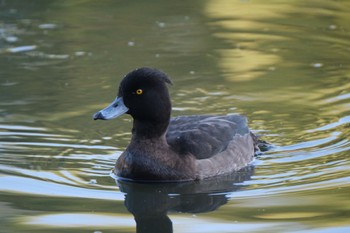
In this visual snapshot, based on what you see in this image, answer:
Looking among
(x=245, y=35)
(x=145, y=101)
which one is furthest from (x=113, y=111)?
(x=245, y=35)

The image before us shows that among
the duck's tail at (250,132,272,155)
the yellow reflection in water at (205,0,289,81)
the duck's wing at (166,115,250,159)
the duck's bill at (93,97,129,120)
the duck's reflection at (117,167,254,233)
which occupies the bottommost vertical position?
the duck's reflection at (117,167,254,233)

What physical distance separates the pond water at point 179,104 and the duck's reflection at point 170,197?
0.8 inches

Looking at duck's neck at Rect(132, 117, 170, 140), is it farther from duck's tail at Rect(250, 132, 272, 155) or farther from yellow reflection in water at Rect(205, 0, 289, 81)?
yellow reflection in water at Rect(205, 0, 289, 81)

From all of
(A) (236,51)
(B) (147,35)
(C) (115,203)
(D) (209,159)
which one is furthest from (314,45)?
(C) (115,203)

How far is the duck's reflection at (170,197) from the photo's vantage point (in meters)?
9.69

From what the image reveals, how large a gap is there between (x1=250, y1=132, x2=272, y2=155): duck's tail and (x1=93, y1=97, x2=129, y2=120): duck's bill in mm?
2114

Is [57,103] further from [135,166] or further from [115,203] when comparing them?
[115,203]

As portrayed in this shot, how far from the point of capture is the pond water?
978 centimetres

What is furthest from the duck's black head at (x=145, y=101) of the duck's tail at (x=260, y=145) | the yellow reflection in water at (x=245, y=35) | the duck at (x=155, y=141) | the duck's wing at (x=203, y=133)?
the yellow reflection in water at (x=245, y=35)

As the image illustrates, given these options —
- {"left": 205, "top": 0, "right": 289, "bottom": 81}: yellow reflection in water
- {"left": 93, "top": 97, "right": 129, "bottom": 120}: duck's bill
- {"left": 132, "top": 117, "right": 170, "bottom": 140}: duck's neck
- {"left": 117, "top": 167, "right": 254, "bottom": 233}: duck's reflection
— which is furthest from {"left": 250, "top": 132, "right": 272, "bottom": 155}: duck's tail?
{"left": 205, "top": 0, "right": 289, "bottom": 81}: yellow reflection in water

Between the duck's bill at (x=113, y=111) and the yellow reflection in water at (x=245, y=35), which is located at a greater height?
the yellow reflection in water at (x=245, y=35)

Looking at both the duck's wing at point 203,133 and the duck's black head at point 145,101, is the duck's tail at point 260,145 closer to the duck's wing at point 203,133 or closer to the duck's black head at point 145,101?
the duck's wing at point 203,133

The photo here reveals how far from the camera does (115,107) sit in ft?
36.8

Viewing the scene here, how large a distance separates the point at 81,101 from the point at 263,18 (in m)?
6.20
